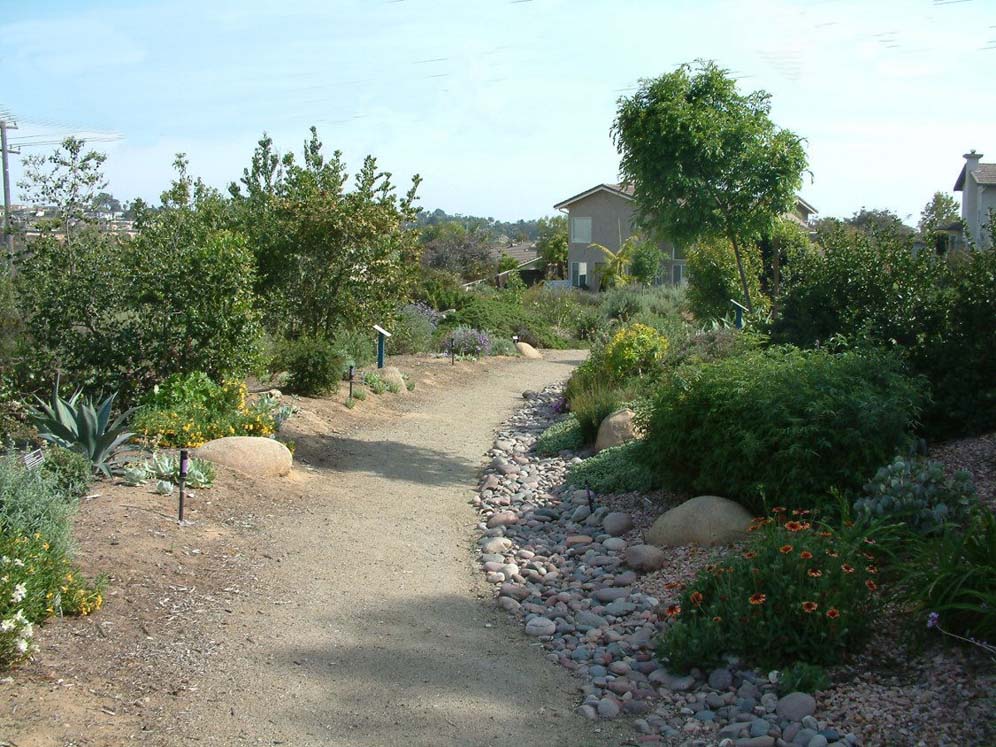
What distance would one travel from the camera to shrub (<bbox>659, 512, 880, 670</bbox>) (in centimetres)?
514

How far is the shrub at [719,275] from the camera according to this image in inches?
874

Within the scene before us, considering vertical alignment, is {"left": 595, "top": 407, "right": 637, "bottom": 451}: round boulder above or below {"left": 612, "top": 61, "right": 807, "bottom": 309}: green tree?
below

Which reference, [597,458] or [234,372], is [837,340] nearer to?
[597,458]

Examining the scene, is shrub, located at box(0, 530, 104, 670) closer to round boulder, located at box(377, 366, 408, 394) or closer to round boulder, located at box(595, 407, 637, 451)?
round boulder, located at box(595, 407, 637, 451)

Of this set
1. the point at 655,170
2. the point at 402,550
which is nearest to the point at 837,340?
the point at 655,170

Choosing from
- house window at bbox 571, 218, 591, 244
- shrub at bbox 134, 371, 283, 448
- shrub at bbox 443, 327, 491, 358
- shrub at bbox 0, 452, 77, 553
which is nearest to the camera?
shrub at bbox 0, 452, 77, 553

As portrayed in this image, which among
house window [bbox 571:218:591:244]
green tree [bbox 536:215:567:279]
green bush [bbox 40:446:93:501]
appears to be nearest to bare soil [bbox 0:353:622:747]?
green bush [bbox 40:446:93:501]

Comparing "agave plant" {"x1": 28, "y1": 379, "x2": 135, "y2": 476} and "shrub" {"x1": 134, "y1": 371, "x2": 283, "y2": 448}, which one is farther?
"shrub" {"x1": 134, "y1": 371, "x2": 283, "y2": 448}

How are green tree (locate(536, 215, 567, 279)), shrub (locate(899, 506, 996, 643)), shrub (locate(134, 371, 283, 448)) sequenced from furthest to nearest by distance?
green tree (locate(536, 215, 567, 279)) < shrub (locate(134, 371, 283, 448)) < shrub (locate(899, 506, 996, 643))

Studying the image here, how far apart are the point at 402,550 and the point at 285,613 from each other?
1.84 metres

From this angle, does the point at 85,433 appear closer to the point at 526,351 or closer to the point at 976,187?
the point at 526,351

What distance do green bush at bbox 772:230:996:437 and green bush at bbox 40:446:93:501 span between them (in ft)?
22.3

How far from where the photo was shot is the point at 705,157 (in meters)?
12.0

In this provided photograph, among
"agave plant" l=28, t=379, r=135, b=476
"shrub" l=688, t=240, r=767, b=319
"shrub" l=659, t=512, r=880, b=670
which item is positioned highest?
"shrub" l=688, t=240, r=767, b=319
